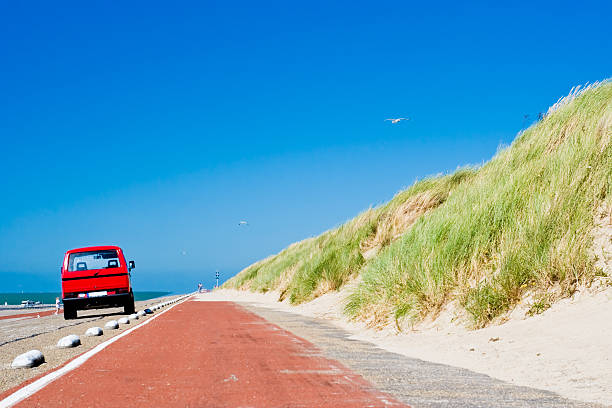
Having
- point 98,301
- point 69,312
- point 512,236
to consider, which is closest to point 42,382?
point 512,236

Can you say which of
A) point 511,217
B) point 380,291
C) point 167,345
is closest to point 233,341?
point 167,345

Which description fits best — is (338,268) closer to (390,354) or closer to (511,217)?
(511,217)

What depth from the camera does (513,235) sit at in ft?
30.9

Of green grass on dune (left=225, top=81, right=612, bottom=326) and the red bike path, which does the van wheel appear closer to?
green grass on dune (left=225, top=81, right=612, bottom=326)

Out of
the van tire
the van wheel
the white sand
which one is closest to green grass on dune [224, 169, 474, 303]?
the van tire

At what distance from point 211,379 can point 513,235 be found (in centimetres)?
566

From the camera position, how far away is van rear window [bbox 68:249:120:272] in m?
20.0

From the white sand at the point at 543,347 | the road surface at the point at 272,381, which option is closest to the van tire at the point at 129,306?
the road surface at the point at 272,381

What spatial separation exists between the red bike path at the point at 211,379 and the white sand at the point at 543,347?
61.9 inches

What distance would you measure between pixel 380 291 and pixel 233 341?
3.63 meters

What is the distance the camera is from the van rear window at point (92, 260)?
789 inches

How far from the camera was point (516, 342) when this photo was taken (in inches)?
286

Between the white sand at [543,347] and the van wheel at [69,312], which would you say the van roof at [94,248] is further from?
the white sand at [543,347]

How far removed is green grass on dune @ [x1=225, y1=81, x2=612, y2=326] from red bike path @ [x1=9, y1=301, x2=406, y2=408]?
263cm
